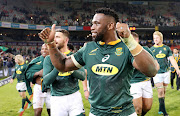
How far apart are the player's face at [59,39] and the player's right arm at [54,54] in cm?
128

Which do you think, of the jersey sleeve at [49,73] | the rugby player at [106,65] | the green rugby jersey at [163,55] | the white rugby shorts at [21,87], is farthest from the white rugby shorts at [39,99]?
the green rugby jersey at [163,55]

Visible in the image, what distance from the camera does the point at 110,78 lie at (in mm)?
1924

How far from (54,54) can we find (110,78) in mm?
704

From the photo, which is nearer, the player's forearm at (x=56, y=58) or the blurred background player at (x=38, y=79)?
the player's forearm at (x=56, y=58)

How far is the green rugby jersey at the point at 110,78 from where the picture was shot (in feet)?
6.29

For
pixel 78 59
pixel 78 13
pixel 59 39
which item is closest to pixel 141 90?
pixel 59 39

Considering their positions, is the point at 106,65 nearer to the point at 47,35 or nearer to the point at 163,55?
the point at 47,35

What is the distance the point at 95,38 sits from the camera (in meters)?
2.01

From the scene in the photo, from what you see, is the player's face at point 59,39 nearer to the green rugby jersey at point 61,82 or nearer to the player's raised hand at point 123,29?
the green rugby jersey at point 61,82

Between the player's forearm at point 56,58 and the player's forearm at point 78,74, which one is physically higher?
the player's forearm at point 56,58

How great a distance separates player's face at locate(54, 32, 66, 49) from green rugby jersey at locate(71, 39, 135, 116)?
1.47m

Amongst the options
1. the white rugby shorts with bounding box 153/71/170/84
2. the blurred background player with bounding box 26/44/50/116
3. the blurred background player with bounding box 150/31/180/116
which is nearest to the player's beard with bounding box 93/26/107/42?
the blurred background player with bounding box 26/44/50/116

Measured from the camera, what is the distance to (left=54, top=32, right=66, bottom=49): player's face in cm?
339

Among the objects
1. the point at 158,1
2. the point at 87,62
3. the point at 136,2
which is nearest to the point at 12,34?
the point at 136,2
